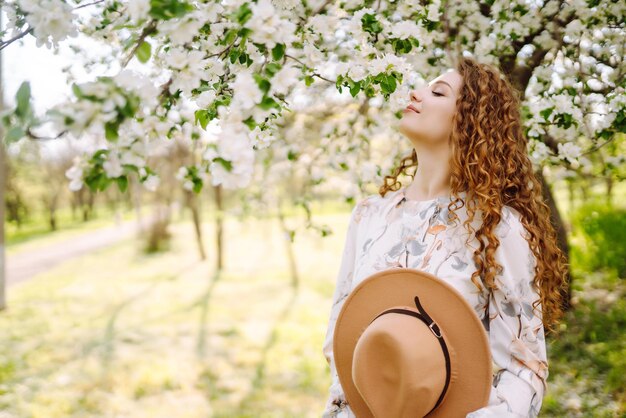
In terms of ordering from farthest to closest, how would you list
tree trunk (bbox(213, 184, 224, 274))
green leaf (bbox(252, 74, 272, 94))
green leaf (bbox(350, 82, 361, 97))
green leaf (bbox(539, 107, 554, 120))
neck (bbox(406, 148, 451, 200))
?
tree trunk (bbox(213, 184, 224, 274))
green leaf (bbox(539, 107, 554, 120))
neck (bbox(406, 148, 451, 200))
green leaf (bbox(350, 82, 361, 97))
green leaf (bbox(252, 74, 272, 94))

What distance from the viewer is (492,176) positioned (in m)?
1.91

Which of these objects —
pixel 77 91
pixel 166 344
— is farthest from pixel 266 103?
pixel 166 344

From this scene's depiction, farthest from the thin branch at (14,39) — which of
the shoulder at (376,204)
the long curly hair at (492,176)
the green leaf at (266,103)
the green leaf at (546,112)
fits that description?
the green leaf at (546,112)

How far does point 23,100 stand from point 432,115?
143 centimetres

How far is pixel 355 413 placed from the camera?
177 centimetres

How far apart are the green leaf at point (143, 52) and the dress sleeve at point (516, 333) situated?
4.28 ft

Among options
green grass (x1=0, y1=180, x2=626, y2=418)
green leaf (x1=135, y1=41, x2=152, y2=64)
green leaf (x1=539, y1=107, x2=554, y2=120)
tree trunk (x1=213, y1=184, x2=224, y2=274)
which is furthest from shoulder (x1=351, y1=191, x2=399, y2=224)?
tree trunk (x1=213, y1=184, x2=224, y2=274)

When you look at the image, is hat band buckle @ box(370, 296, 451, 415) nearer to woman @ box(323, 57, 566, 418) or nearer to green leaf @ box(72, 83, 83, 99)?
woman @ box(323, 57, 566, 418)

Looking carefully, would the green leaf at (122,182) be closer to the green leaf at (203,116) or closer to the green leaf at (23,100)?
the green leaf at (23,100)

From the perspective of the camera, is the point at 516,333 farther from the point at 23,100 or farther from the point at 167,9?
the point at 23,100

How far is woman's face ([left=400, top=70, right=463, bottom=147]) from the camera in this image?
6.39 feet

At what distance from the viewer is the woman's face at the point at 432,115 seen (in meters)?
1.95

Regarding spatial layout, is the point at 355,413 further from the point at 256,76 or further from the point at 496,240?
the point at 256,76

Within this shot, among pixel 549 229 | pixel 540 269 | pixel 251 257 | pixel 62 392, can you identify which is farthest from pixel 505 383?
pixel 251 257
